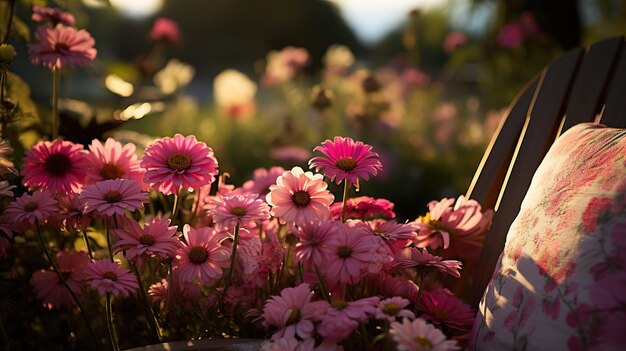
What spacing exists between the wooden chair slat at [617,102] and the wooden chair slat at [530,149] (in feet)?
0.40

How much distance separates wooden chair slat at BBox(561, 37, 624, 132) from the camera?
1.45 m

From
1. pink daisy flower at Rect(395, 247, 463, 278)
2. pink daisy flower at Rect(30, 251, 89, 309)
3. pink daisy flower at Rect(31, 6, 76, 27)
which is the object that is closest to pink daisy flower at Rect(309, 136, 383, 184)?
pink daisy flower at Rect(395, 247, 463, 278)

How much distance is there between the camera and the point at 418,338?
0.83 m

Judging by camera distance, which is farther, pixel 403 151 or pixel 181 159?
pixel 403 151

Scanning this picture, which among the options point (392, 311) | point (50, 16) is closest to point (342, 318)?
point (392, 311)

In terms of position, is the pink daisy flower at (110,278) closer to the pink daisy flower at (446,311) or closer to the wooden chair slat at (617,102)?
the pink daisy flower at (446,311)

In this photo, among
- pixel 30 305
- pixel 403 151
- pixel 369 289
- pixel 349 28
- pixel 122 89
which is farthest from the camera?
pixel 349 28

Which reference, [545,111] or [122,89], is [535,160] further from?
[122,89]

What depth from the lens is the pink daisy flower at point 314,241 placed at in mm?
1001

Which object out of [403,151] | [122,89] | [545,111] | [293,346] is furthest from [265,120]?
[293,346]

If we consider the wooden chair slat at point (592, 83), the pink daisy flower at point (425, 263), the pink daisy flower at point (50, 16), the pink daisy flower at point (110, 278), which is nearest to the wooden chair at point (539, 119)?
the wooden chair slat at point (592, 83)

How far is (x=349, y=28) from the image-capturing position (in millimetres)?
14078

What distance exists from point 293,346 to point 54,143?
0.67 m

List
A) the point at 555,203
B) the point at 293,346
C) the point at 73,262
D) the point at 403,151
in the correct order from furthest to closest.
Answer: the point at 403,151 → the point at 73,262 → the point at 555,203 → the point at 293,346
